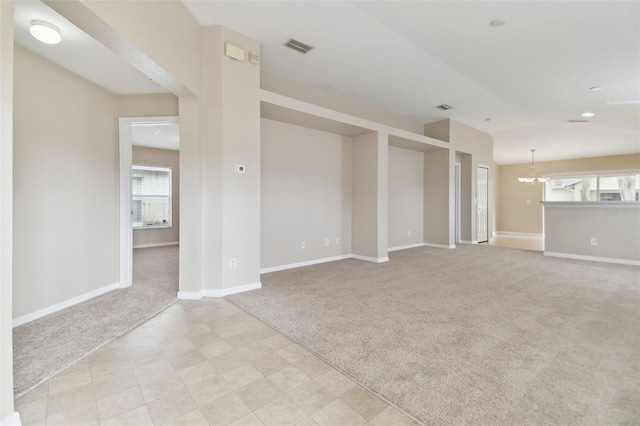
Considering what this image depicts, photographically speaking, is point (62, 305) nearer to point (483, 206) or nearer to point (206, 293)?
point (206, 293)

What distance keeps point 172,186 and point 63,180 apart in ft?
16.8

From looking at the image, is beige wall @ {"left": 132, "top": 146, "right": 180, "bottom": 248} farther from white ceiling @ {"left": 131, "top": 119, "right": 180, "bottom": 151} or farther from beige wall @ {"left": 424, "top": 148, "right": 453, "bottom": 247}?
beige wall @ {"left": 424, "top": 148, "right": 453, "bottom": 247}

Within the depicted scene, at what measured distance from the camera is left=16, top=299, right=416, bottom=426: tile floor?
1.51 metres

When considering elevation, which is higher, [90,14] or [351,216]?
[90,14]

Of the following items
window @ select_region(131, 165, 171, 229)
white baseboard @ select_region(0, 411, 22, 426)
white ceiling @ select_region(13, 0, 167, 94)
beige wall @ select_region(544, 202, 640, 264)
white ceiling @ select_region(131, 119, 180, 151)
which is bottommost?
white baseboard @ select_region(0, 411, 22, 426)

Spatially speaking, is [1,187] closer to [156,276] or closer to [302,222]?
[156,276]

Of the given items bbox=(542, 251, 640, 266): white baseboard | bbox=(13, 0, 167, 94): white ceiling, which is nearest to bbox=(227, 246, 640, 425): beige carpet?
bbox=(542, 251, 640, 266): white baseboard

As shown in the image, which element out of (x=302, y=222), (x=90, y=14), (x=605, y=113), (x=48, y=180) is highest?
(x=605, y=113)

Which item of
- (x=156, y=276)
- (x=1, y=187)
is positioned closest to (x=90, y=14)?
(x=1, y=187)

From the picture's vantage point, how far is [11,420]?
4.52ft

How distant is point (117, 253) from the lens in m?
3.90

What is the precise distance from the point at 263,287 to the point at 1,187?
9.25ft

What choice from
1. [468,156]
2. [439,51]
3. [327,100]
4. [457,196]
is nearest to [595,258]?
[457,196]

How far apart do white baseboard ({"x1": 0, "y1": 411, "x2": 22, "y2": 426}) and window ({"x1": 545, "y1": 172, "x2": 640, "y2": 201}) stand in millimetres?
12419
